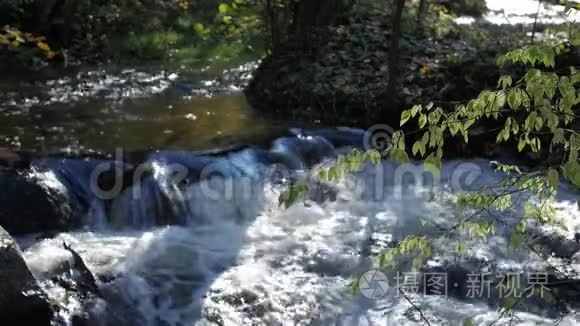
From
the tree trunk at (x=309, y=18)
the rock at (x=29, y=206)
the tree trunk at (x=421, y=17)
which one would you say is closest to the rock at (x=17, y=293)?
the rock at (x=29, y=206)

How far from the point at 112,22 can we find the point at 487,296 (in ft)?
37.3

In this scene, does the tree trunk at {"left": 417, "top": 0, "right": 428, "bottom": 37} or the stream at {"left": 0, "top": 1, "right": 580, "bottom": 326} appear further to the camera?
the tree trunk at {"left": 417, "top": 0, "right": 428, "bottom": 37}

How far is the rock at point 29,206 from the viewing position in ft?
19.8

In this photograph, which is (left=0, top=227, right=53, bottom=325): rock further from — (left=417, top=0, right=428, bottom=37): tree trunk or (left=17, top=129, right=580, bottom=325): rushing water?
(left=417, top=0, right=428, bottom=37): tree trunk

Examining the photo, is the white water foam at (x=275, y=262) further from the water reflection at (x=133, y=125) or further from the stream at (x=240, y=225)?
the water reflection at (x=133, y=125)

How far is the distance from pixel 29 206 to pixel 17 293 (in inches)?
77.1

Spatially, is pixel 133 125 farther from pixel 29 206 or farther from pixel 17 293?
pixel 17 293

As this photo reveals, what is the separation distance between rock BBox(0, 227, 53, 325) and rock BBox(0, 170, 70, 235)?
5.66 ft

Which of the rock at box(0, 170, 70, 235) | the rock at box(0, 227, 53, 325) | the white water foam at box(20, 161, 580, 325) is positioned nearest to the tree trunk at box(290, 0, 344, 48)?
the white water foam at box(20, 161, 580, 325)

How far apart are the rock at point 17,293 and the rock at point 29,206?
1726mm

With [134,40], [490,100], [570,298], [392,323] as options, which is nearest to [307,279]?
[392,323]

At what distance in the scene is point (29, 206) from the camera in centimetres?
612

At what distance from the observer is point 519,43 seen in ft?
31.7

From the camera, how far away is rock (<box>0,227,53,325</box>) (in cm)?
424
